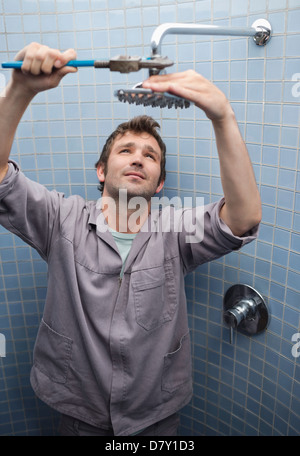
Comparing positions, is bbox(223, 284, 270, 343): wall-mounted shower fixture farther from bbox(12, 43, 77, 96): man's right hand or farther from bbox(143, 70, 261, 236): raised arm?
bbox(12, 43, 77, 96): man's right hand

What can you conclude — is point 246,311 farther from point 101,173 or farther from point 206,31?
point 206,31

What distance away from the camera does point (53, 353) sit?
1.12m

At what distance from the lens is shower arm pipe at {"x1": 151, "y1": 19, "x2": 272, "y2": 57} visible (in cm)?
72

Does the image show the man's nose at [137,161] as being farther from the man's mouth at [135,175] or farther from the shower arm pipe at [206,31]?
the shower arm pipe at [206,31]

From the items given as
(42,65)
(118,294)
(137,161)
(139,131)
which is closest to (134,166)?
(137,161)

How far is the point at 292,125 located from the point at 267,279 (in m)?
0.42

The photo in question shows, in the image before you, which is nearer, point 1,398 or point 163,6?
point 163,6

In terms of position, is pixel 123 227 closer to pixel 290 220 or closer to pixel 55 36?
pixel 290 220

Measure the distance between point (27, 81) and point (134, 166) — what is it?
0.40 m

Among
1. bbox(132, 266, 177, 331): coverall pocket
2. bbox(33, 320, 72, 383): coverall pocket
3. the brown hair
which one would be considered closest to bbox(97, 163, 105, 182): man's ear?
the brown hair
